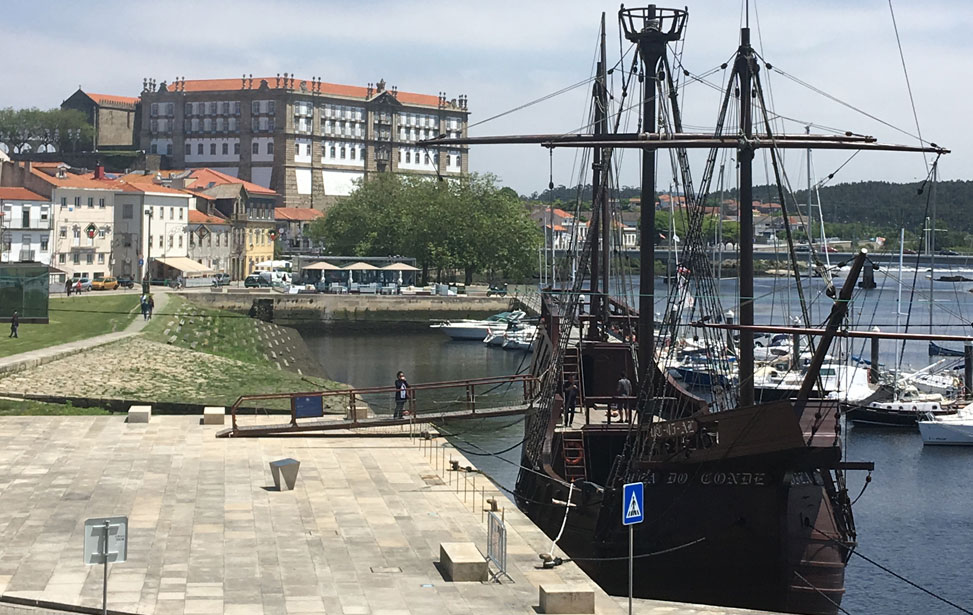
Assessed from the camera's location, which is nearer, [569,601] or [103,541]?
[103,541]

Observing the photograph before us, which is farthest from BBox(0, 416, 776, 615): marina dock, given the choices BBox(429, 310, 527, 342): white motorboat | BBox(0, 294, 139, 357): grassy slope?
BBox(429, 310, 527, 342): white motorboat

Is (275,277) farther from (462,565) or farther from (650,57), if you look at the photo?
A: (462,565)

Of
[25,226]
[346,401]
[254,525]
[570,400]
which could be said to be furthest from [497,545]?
[25,226]

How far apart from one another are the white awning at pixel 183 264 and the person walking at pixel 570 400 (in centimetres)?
9523

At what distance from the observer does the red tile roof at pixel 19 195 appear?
11056 centimetres

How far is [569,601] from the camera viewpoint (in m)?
21.9

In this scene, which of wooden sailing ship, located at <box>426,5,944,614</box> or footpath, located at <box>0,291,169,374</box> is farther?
footpath, located at <box>0,291,169,374</box>

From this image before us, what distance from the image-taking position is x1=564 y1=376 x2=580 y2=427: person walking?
128ft

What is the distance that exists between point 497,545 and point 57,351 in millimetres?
38338

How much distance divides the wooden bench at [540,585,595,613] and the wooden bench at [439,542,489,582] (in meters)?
2.23

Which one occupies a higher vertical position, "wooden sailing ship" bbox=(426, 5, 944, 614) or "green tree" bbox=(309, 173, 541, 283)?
"green tree" bbox=(309, 173, 541, 283)

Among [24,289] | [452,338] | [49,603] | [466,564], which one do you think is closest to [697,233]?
[466,564]

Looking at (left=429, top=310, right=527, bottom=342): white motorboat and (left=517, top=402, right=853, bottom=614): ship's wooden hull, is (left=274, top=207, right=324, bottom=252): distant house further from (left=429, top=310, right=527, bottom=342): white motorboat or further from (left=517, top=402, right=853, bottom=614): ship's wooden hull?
(left=517, top=402, right=853, bottom=614): ship's wooden hull

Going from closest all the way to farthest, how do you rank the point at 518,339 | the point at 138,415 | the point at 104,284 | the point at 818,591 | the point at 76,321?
the point at 818,591
the point at 138,415
the point at 76,321
the point at 518,339
the point at 104,284
